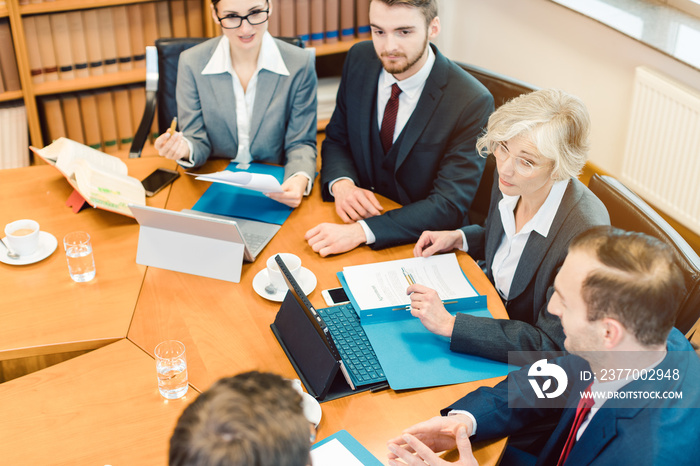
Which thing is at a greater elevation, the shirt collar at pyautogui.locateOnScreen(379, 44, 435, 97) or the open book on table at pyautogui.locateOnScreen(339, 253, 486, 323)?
the shirt collar at pyautogui.locateOnScreen(379, 44, 435, 97)

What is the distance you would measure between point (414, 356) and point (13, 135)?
8.68 feet

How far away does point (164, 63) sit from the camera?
2637mm

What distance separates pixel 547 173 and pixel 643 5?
1.98 meters

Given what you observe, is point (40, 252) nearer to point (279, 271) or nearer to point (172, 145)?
point (172, 145)

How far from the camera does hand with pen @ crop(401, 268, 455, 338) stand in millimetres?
1598

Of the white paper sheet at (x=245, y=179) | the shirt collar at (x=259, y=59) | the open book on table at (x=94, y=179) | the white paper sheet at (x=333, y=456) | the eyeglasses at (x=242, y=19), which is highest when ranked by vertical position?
the eyeglasses at (x=242, y=19)

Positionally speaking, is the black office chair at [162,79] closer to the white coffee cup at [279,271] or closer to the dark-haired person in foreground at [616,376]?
the white coffee cup at [279,271]

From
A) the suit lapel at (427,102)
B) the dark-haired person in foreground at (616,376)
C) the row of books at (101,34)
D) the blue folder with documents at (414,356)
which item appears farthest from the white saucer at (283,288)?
the row of books at (101,34)

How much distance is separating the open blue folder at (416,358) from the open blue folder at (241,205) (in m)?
0.50

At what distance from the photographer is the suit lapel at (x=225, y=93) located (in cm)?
232

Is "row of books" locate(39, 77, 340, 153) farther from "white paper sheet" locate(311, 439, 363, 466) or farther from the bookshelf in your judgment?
"white paper sheet" locate(311, 439, 363, 466)

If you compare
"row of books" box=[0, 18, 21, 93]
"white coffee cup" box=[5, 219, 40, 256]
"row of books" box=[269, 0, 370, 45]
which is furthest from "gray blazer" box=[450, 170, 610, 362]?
"row of books" box=[0, 18, 21, 93]

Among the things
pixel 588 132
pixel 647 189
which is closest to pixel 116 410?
pixel 588 132

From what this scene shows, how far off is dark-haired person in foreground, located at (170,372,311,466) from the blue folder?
19.2 inches
